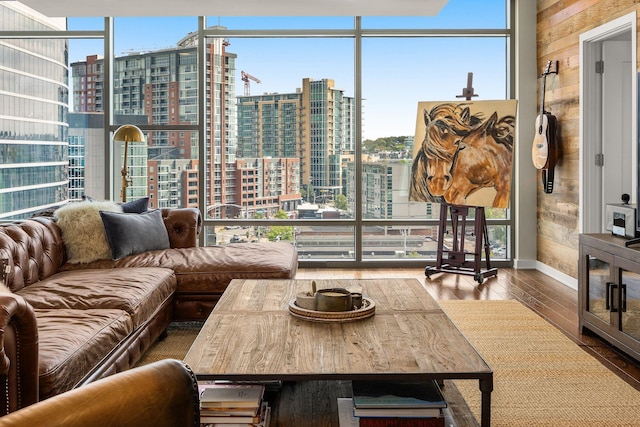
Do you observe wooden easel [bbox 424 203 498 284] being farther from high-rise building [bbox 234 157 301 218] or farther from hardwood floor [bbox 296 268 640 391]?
high-rise building [bbox 234 157 301 218]

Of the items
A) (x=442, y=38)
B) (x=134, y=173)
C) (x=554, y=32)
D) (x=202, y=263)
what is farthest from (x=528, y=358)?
(x=134, y=173)

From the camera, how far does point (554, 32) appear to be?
239 inches

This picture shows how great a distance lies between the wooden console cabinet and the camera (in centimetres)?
343

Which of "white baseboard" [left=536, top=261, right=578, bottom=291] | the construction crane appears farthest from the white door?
the construction crane

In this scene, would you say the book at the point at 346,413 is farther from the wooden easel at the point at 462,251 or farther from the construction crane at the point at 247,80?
the construction crane at the point at 247,80

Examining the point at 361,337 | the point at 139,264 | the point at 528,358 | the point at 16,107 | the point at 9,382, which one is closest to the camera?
the point at 9,382

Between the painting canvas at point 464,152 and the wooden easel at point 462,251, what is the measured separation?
0.15 meters

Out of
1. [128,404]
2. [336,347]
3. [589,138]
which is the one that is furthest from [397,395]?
[589,138]

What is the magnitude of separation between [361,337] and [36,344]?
3.65 feet

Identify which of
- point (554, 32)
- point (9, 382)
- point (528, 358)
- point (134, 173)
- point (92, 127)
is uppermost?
point (554, 32)

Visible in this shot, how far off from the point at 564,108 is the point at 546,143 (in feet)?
1.16

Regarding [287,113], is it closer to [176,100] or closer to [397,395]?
[176,100]

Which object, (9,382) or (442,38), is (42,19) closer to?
(442,38)

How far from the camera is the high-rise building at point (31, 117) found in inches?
261
